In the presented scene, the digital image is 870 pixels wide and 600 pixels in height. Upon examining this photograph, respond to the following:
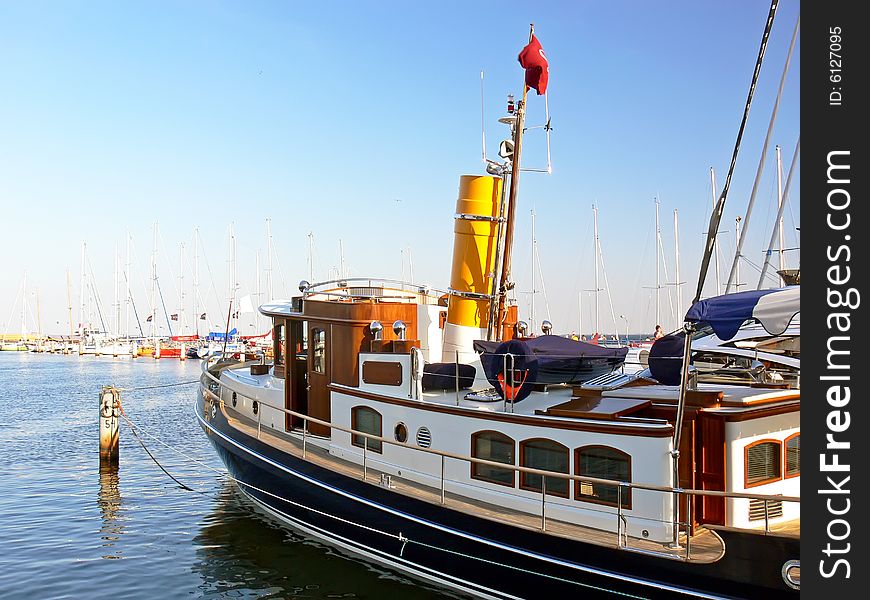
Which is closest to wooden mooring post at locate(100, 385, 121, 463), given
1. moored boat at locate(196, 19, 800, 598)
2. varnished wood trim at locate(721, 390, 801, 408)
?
moored boat at locate(196, 19, 800, 598)

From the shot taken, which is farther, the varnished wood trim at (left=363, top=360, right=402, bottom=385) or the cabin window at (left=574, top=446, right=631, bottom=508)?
the varnished wood trim at (left=363, top=360, right=402, bottom=385)

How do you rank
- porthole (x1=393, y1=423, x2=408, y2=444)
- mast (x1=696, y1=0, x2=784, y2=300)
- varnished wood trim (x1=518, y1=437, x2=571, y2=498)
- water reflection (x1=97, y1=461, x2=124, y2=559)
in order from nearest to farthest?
1. mast (x1=696, y1=0, x2=784, y2=300)
2. varnished wood trim (x1=518, y1=437, x2=571, y2=498)
3. porthole (x1=393, y1=423, x2=408, y2=444)
4. water reflection (x1=97, y1=461, x2=124, y2=559)

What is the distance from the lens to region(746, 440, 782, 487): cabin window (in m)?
8.95

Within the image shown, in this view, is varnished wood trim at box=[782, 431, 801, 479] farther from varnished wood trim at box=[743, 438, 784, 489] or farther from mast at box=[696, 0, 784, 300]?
mast at box=[696, 0, 784, 300]

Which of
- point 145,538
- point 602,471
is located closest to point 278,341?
point 145,538

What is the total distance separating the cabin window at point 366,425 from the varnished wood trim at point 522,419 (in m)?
0.27

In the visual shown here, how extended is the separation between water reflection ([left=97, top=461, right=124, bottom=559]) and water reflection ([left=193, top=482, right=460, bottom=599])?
1.60 m

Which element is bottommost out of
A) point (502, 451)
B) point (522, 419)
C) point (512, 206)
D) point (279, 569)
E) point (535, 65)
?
point (279, 569)

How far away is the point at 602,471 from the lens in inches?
364

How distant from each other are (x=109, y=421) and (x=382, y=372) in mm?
10638

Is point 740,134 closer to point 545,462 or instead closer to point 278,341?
point 545,462

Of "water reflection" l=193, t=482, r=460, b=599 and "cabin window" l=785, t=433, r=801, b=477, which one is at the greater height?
"cabin window" l=785, t=433, r=801, b=477

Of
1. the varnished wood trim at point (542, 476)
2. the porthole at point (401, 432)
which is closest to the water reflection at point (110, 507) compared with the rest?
the porthole at point (401, 432)
